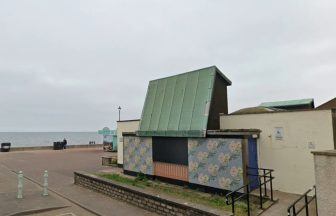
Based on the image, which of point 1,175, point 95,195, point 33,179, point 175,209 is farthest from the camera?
point 1,175

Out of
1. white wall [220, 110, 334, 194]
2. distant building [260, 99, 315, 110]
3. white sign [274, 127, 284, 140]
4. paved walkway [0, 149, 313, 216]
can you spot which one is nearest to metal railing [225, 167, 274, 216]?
paved walkway [0, 149, 313, 216]

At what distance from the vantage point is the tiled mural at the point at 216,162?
11.6m

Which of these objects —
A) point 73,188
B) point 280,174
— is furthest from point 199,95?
point 73,188

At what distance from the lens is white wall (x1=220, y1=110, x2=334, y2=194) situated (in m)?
11.1

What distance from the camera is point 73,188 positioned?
15.9 m

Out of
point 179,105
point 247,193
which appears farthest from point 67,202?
point 247,193

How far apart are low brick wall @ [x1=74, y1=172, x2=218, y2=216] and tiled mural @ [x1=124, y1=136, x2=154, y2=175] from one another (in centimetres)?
264

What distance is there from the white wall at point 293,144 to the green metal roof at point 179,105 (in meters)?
2.57

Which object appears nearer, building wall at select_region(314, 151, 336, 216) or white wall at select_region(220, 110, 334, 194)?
building wall at select_region(314, 151, 336, 216)

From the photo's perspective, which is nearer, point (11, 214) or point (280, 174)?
point (11, 214)

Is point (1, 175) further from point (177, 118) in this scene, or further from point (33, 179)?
point (177, 118)

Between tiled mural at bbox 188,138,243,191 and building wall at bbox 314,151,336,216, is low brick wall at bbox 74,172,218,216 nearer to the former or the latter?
tiled mural at bbox 188,138,243,191

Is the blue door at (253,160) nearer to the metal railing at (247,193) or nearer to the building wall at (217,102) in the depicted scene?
the metal railing at (247,193)

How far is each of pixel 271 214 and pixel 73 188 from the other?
10.7 metres
